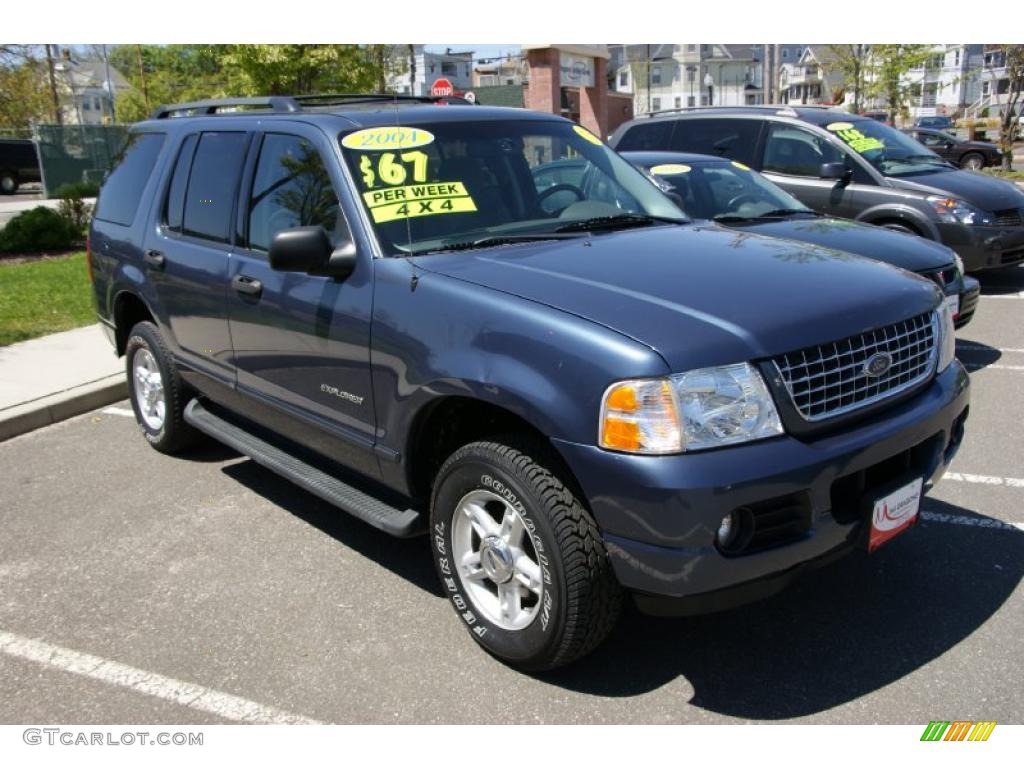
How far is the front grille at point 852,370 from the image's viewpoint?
→ 2854mm

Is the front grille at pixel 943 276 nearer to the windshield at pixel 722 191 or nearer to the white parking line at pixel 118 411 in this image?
→ the windshield at pixel 722 191

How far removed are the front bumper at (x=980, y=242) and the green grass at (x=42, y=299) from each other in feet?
27.7

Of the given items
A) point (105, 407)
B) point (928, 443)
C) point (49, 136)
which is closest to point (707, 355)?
point (928, 443)

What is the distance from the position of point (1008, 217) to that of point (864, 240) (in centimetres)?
367

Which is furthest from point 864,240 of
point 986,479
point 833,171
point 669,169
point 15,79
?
point 15,79

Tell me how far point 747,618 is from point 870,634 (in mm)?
448

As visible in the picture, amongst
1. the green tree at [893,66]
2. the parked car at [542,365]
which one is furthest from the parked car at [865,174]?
the green tree at [893,66]

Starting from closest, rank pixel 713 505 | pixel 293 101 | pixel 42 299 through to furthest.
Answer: pixel 713 505 → pixel 293 101 → pixel 42 299

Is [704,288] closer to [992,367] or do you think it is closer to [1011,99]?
[992,367]

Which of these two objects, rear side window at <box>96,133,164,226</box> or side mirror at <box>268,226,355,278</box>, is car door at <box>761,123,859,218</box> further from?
side mirror at <box>268,226,355,278</box>

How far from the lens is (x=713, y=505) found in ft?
8.64

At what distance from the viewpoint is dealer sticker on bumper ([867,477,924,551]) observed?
9.78 feet

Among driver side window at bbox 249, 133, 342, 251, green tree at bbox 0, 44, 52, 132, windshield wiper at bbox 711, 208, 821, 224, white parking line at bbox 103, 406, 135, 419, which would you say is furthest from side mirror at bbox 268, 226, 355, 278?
green tree at bbox 0, 44, 52, 132

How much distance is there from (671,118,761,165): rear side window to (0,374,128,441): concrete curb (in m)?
6.16
